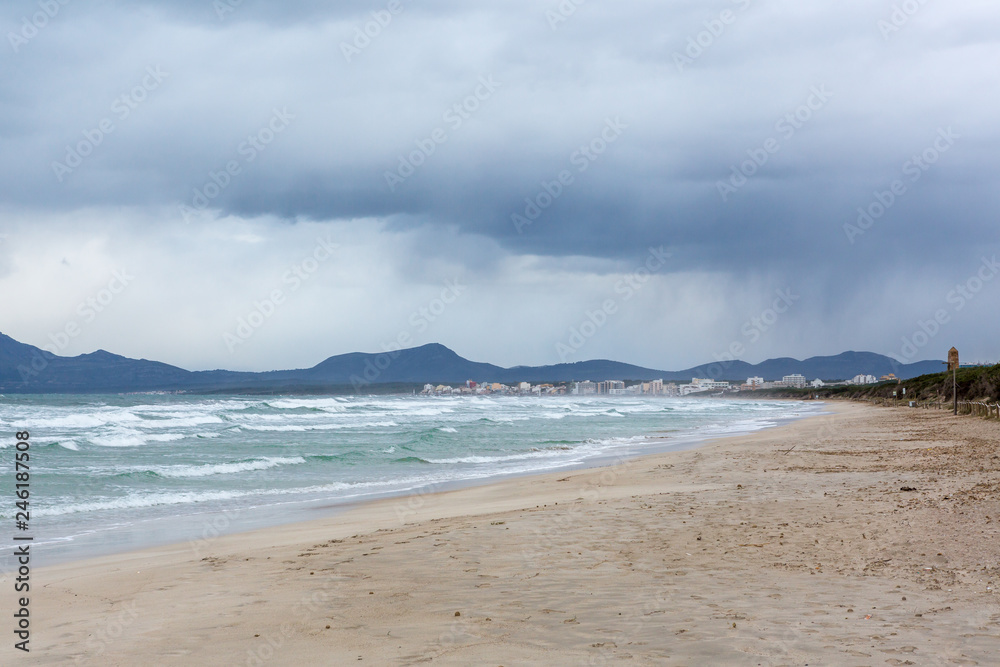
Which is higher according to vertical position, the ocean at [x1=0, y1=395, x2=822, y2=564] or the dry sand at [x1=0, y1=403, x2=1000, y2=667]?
the dry sand at [x1=0, y1=403, x2=1000, y2=667]

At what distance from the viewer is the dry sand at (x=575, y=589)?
17.0 ft

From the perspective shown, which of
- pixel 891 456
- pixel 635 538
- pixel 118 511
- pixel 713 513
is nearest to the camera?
pixel 635 538

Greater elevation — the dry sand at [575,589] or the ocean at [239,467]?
the dry sand at [575,589]

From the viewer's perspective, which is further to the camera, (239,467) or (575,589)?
(239,467)

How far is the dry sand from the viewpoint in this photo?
5.19 metres

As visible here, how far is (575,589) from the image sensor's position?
6.70 meters

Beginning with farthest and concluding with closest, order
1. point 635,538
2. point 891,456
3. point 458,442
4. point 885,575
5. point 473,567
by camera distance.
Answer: point 458,442
point 891,456
point 635,538
point 473,567
point 885,575

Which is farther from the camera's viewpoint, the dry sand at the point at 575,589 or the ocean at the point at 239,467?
the ocean at the point at 239,467

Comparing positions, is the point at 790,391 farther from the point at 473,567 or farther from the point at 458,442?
the point at 473,567

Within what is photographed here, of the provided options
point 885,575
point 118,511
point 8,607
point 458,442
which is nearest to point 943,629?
point 885,575

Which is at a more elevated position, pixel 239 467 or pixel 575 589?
pixel 575 589

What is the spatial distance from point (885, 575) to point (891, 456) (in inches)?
548

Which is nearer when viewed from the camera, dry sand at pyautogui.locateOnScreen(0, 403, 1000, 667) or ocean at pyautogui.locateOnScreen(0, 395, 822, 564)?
dry sand at pyautogui.locateOnScreen(0, 403, 1000, 667)

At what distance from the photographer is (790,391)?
577 feet
